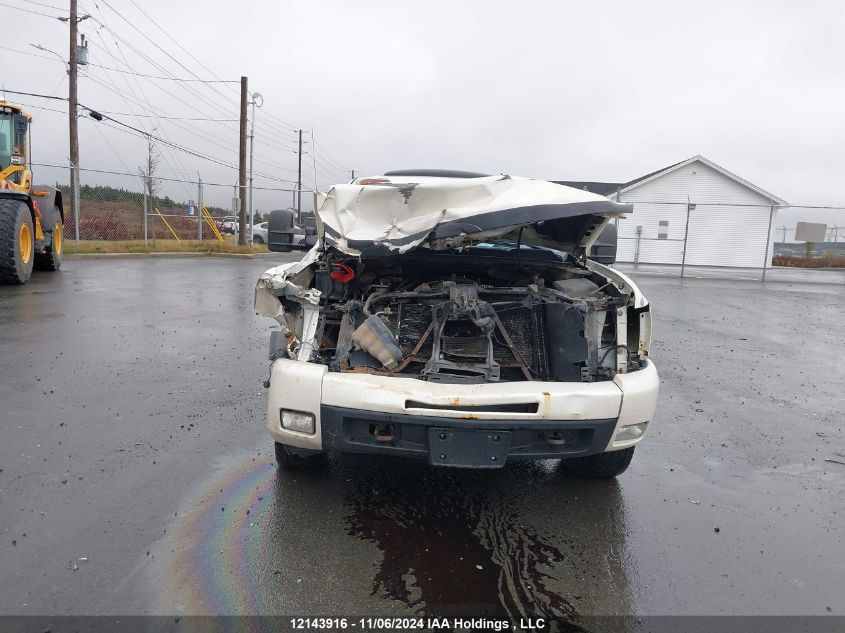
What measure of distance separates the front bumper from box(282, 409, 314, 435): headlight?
2 cm

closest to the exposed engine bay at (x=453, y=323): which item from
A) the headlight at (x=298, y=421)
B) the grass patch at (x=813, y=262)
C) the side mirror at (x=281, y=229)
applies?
the headlight at (x=298, y=421)

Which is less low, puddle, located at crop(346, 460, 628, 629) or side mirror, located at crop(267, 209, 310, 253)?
side mirror, located at crop(267, 209, 310, 253)

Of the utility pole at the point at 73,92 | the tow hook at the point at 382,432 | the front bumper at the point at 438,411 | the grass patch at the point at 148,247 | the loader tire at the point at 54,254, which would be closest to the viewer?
the front bumper at the point at 438,411

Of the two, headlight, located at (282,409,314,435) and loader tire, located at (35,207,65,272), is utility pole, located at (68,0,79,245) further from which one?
headlight, located at (282,409,314,435)

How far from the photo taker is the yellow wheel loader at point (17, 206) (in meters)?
10.3

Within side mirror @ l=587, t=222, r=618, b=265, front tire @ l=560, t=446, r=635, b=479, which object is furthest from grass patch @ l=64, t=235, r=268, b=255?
front tire @ l=560, t=446, r=635, b=479

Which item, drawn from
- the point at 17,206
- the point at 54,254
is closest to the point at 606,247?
the point at 17,206

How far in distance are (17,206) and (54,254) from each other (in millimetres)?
3000

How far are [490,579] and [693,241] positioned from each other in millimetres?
31209

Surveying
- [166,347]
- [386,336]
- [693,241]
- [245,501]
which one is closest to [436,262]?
[386,336]

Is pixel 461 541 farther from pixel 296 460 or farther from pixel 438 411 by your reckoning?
pixel 296 460

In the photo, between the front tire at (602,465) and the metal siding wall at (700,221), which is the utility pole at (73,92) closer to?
the front tire at (602,465)

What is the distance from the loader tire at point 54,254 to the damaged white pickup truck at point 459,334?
11.9m

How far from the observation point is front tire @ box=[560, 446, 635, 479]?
3.66 metres
